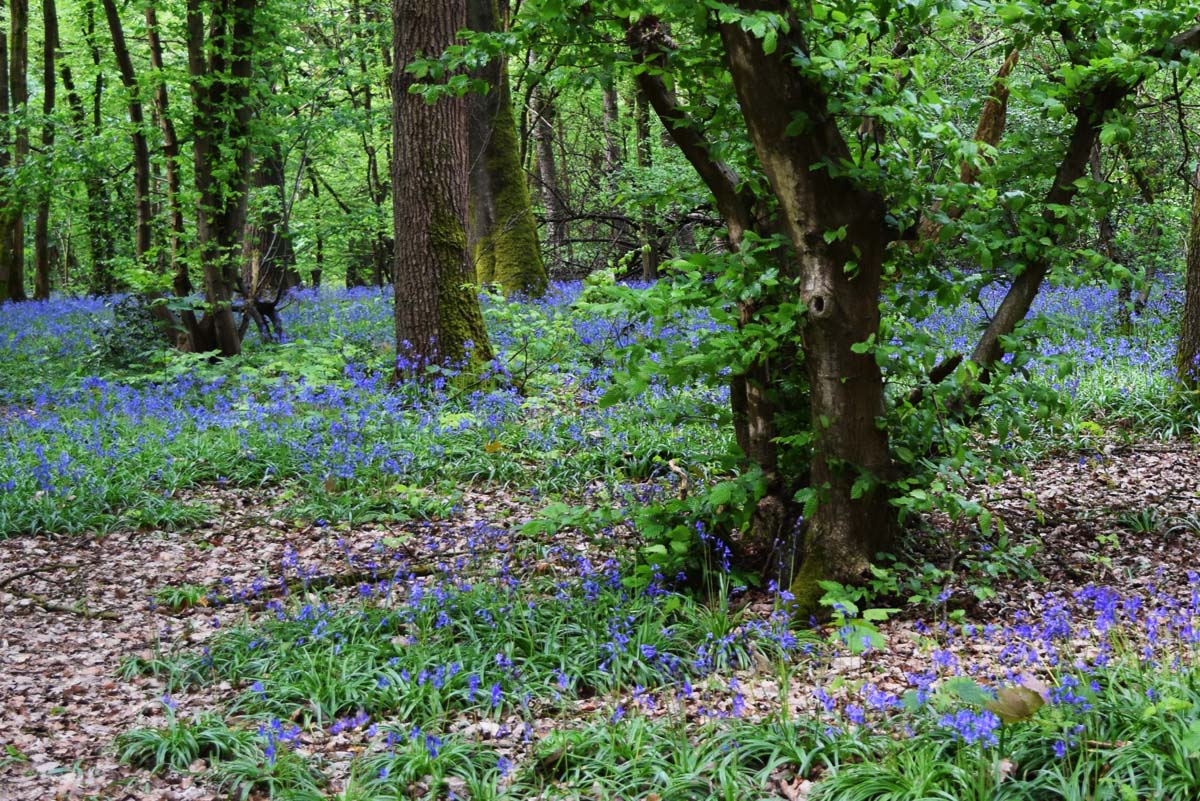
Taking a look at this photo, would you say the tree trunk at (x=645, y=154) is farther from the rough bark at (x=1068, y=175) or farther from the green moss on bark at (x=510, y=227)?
the rough bark at (x=1068, y=175)

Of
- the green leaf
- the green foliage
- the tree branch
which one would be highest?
the tree branch

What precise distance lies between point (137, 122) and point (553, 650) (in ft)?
33.4

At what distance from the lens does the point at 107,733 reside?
3.92 m

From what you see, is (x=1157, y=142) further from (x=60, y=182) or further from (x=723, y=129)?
(x=60, y=182)

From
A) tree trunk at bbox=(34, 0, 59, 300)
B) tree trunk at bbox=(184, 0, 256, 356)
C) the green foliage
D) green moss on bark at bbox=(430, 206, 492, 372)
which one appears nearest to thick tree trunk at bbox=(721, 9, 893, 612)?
the green foliage

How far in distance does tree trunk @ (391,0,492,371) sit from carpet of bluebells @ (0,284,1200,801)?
71 centimetres

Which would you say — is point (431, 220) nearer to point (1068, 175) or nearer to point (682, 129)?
point (682, 129)

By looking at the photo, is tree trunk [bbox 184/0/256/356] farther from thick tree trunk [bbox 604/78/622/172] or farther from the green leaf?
the green leaf

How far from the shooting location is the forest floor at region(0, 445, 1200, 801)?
149 inches

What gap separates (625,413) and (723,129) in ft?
10.9

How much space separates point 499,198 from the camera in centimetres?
1339

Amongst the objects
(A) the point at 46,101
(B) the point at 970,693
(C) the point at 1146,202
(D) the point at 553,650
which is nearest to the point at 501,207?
(C) the point at 1146,202

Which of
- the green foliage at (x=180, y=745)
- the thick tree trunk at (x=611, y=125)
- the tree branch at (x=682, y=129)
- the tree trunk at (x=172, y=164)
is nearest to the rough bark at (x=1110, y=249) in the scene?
Answer: the tree branch at (x=682, y=129)

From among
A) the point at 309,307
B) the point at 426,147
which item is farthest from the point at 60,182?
the point at 426,147
